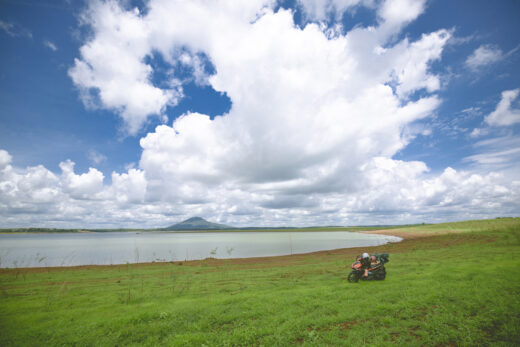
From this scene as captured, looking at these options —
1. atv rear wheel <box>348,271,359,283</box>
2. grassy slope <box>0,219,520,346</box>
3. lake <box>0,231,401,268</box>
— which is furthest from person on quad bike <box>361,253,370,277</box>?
lake <box>0,231,401,268</box>

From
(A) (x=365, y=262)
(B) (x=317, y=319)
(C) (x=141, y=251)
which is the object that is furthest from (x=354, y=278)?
(C) (x=141, y=251)

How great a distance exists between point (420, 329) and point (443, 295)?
339 centimetres

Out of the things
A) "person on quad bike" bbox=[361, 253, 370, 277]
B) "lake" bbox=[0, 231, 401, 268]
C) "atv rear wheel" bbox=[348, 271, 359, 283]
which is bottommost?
"lake" bbox=[0, 231, 401, 268]

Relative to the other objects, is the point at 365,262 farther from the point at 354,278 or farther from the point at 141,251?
the point at 141,251

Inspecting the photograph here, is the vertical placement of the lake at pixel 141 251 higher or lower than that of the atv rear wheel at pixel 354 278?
lower

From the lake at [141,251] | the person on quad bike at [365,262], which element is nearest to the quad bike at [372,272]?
the person on quad bike at [365,262]

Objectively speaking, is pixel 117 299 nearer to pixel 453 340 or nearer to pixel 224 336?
pixel 224 336

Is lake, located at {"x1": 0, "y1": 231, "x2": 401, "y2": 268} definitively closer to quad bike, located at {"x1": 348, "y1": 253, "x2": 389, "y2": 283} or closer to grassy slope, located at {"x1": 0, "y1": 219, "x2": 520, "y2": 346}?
quad bike, located at {"x1": 348, "y1": 253, "x2": 389, "y2": 283}

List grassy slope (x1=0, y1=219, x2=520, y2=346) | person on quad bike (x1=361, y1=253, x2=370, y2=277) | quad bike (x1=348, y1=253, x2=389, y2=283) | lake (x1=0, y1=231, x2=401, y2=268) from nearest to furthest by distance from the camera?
grassy slope (x1=0, y1=219, x2=520, y2=346) < quad bike (x1=348, y1=253, x2=389, y2=283) < person on quad bike (x1=361, y1=253, x2=370, y2=277) < lake (x1=0, y1=231, x2=401, y2=268)

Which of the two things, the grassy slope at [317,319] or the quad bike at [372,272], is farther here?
the quad bike at [372,272]

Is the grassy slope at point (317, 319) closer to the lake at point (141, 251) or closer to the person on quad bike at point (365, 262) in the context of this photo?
the person on quad bike at point (365, 262)

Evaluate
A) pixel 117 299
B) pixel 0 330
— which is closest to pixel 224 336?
pixel 0 330

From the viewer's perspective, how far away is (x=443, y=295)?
31.9 feet

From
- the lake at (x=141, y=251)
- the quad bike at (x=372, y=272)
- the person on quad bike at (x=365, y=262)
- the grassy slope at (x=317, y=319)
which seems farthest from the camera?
the lake at (x=141, y=251)
